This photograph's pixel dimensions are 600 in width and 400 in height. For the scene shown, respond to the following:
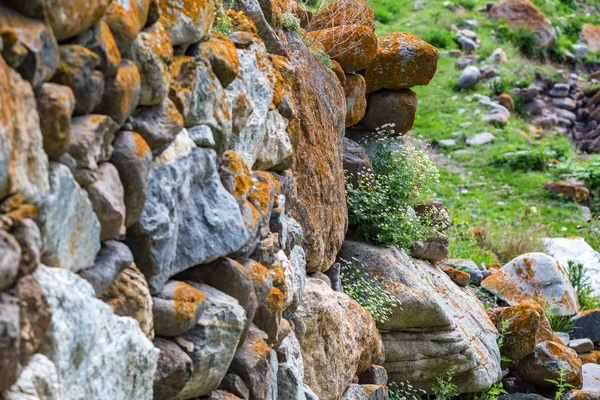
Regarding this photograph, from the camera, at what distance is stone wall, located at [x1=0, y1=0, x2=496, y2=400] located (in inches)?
83.5

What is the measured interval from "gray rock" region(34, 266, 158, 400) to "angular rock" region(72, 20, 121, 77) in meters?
0.64

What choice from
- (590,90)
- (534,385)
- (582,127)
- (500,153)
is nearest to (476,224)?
(500,153)

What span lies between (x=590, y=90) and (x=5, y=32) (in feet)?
68.7

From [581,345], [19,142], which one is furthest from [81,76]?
[581,345]

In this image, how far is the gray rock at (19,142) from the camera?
1987 mm

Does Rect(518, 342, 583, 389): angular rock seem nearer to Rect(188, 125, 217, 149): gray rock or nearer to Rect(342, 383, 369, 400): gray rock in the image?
Rect(342, 383, 369, 400): gray rock

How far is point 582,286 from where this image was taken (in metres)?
11.8

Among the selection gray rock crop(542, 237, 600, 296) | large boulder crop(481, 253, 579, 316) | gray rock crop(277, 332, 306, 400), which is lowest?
gray rock crop(542, 237, 600, 296)

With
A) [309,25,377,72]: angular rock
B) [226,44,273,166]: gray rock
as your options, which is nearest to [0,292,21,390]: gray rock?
[226,44,273,166]: gray rock

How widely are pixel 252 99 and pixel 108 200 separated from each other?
176 centimetres

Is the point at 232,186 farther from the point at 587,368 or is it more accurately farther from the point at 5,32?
the point at 587,368

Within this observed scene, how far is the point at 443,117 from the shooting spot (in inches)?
721

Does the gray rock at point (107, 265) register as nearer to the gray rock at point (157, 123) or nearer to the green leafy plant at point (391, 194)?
the gray rock at point (157, 123)

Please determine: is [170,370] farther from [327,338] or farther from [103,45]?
[327,338]
